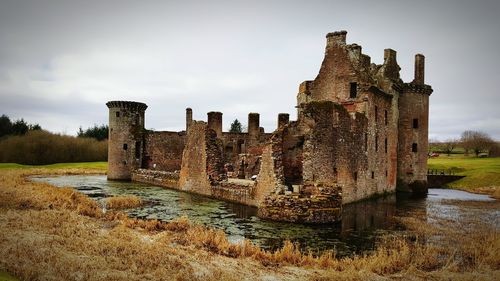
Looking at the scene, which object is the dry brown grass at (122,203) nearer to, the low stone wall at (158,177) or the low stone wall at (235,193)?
the low stone wall at (235,193)

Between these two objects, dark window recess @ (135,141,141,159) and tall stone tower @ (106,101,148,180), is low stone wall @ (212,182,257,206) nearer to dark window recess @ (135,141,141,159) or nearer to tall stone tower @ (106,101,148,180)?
tall stone tower @ (106,101,148,180)

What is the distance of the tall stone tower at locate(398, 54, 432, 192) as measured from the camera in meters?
31.7

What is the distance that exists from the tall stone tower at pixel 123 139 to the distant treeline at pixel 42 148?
26.4m

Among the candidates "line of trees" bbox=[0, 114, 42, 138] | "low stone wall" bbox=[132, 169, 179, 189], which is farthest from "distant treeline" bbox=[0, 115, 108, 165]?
"low stone wall" bbox=[132, 169, 179, 189]

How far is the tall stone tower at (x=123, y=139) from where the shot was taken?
3678 cm

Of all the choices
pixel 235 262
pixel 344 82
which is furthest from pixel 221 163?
pixel 235 262

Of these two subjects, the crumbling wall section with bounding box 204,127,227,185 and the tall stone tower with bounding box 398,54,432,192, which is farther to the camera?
the tall stone tower with bounding box 398,54,432,192

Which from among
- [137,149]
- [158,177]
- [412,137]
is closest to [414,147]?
[412,137]

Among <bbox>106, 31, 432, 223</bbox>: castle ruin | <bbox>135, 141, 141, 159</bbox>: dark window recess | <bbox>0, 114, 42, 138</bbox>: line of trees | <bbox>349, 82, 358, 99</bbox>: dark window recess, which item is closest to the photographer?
<bbox>106, 31, 432, 223</bbox>: castle ruin

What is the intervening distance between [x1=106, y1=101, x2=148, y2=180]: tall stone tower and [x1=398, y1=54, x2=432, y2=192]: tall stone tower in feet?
79.1

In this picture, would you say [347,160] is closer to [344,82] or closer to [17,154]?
[344,82]

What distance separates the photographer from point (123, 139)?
37188mm

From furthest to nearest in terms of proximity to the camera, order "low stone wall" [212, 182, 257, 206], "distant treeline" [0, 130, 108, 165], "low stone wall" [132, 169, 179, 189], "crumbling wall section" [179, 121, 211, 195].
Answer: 1. "distant treeline" [0, 130, 108, 165]
2. "low stone wall" [132, 169, 179, 189]
3. "crumbling wall section" [179, 121, 211, 195]
4. "low stone wall" [212, 182, 257, 206]

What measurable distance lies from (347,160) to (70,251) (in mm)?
15938
